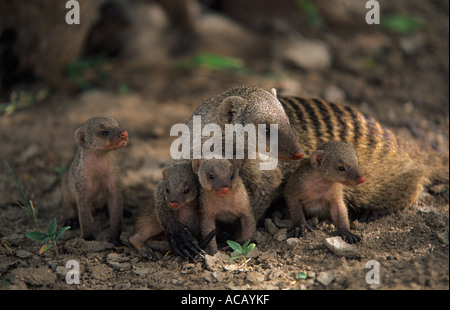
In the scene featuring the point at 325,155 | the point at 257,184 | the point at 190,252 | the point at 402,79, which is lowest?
the point at 190,252

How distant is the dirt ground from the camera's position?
312cm

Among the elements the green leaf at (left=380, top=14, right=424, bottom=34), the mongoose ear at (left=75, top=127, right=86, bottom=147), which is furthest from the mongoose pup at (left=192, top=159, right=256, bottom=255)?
the green leaf at (left=380, top=14, right=424, bottom=34)

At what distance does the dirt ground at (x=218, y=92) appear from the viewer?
312 cm

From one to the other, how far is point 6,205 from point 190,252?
6.48ft

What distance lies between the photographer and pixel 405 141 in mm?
4496

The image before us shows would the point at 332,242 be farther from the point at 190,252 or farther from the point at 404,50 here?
the point at 404,50

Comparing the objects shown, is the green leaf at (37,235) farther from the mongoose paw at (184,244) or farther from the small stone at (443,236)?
the small stone at (443,236)

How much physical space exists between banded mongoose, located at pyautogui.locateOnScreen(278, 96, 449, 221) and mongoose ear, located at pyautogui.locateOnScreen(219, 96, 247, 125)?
2.39 ft

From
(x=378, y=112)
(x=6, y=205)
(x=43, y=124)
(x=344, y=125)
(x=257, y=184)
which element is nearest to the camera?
(x=257, y=184)

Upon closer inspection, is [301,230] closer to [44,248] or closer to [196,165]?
[196,165]

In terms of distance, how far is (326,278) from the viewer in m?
2.94

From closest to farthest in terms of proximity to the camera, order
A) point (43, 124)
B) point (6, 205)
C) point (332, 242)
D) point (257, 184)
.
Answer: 1. point (332, 242)
2. point (257, 184)
3. point (6, 205)
4. point (43, 124)

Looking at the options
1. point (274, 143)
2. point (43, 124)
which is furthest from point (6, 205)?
point (274, 143)

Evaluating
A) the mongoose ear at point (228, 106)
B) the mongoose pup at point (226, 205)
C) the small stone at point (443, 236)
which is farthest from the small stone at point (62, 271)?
the small stone at point (443, 236)
